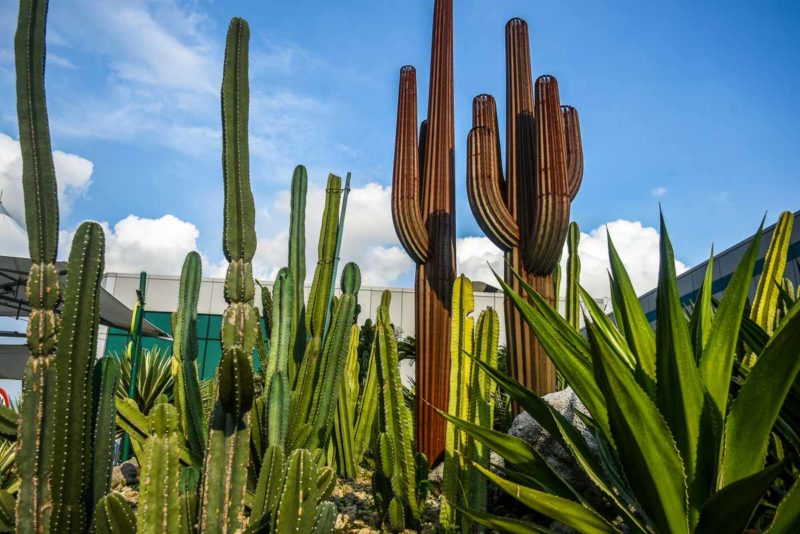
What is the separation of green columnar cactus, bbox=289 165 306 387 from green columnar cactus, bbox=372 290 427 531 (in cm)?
76

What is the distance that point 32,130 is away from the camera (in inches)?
88.3

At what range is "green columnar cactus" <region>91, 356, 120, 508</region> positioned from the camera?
2.17 m

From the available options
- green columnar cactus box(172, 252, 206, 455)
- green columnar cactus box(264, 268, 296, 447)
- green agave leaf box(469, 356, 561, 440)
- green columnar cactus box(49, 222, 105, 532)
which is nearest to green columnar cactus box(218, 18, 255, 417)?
green columnar cactus box(49, 222, 105, 532)

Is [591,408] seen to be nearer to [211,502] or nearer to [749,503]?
[749,503]

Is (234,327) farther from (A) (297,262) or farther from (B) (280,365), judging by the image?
(A) (297,262)

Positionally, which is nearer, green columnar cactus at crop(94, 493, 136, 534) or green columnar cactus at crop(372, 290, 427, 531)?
green columnar cactus at crop(94, 493, 136, 534)

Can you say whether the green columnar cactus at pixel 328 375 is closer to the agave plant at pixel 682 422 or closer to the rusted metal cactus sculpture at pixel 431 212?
the rusted metal cactus sculpture at pixel 431 212

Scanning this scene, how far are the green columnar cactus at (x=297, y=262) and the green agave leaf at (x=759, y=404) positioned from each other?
101 inches

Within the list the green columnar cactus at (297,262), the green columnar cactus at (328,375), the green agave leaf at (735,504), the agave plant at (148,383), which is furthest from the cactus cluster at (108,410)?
the agave plant at (148,383)

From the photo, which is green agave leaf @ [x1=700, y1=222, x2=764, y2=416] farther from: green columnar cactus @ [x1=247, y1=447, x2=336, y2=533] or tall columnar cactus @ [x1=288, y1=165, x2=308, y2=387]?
tall columnar cactus @ [x1=288, y1=165, x2=308, y2=387]

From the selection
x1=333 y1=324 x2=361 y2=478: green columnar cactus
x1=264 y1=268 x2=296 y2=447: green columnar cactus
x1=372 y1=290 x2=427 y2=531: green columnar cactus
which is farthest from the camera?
x1=333 y1=324 x2=361 y2=478: green columnar cactus

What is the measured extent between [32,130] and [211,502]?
4.96 ft

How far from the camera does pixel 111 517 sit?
6.30 ft

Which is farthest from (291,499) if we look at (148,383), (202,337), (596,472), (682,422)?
(202,337)
